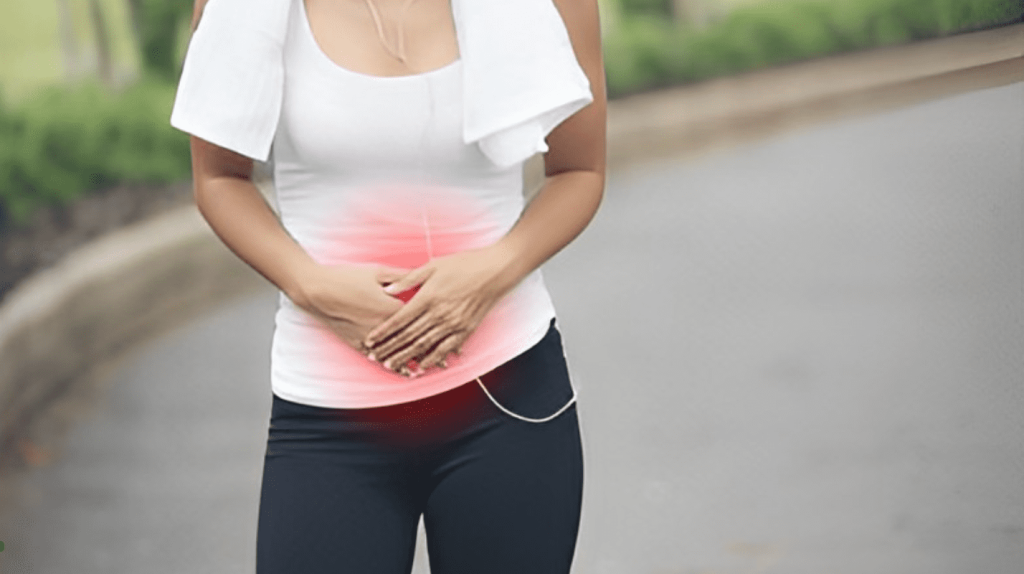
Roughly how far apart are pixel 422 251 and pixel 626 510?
274 cm

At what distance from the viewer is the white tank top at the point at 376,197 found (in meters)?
1.87

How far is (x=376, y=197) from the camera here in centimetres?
191

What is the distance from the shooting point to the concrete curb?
5238mm

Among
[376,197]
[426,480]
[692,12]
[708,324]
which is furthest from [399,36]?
[692,12]

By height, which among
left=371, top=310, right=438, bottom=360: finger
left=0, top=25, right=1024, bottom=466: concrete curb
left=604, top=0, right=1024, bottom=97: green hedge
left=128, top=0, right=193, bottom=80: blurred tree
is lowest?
left=0, top=25, right=1024, bottom=466: concrete curb

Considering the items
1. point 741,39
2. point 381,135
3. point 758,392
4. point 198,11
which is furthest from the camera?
point 741,39

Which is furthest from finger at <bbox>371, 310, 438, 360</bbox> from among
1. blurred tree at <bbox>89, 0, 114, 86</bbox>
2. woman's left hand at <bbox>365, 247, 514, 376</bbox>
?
blurred tree at <bbox>89, 0, 114, 86</bbox>

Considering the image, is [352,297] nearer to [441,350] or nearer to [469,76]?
[441,350]

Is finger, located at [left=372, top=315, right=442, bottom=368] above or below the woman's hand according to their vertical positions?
below

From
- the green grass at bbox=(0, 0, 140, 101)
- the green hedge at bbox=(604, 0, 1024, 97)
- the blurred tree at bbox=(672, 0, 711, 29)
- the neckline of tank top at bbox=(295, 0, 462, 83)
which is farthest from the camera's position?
the blurred tree at bbox=(672, 0, 711, 29)

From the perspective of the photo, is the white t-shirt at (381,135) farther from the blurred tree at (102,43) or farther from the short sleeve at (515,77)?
the blurred tree at (102,43)

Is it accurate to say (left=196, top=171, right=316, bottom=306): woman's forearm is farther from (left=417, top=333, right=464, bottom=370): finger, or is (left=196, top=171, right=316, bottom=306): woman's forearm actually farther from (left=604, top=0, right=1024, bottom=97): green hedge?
(left=604, top=0, right=1024, bottom=97): green hedge

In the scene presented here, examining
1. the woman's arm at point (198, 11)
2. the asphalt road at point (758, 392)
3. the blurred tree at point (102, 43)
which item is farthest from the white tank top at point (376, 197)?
the blurred tree at point (102, 43)

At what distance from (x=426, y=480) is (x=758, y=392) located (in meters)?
3.37
